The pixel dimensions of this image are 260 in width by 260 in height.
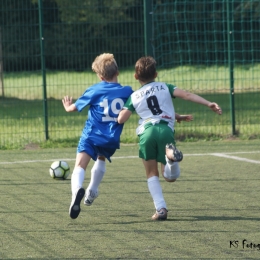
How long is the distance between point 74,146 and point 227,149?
256 centimetres

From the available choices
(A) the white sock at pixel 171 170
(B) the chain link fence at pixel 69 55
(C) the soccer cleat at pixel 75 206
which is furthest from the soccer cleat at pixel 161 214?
(B) the chain link fence at pixel 69 55

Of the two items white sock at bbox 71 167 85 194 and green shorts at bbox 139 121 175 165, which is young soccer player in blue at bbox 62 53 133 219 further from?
green shorts at bbox 139 121 175 165

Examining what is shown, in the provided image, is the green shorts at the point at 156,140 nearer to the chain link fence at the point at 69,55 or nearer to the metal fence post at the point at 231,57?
the chain link fence at the point at 69,55

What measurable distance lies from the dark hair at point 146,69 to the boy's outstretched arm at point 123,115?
35 centimetres

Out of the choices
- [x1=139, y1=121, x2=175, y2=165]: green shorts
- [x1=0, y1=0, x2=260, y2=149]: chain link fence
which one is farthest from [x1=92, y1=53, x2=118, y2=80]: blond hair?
[x1=0, y1=0, x2=260, y2=149]: chain link fence

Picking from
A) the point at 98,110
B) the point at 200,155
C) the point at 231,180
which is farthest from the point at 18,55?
the point at 98,110

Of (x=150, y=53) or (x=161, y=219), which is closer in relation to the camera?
(x=161, y=219)

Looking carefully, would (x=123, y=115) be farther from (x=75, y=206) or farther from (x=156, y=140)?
(x=75, y=206)

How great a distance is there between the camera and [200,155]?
10.7 metres

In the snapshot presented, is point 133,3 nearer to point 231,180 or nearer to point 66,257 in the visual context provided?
point 231,180

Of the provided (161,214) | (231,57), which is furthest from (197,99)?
(231,57)

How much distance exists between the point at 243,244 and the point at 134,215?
4.99ft

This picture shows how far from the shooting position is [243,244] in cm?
535

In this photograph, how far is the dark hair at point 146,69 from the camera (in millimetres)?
6524
